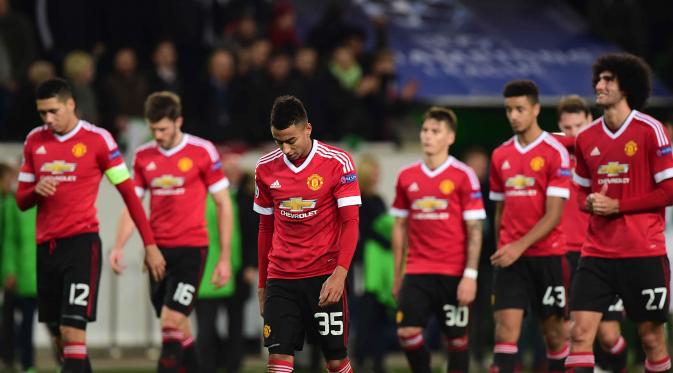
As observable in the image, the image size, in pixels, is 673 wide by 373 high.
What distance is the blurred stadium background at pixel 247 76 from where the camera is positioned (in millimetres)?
17719

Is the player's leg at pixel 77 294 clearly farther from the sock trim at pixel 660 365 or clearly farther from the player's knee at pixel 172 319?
the sock trim at pixel 660 365

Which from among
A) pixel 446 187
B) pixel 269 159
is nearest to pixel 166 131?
pixel 446 187

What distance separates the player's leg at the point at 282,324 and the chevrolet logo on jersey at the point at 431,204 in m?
2.67

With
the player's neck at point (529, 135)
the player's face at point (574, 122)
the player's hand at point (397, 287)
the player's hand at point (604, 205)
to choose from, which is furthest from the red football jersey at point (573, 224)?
the player's hand at point (604, 205)

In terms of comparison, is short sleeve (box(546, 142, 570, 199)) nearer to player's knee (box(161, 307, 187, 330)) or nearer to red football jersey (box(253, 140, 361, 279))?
red football jersey (box(253, 140, 361, 279))

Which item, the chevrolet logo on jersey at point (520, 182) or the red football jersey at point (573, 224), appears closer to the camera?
the chevrolet logo on jersey at point (520, 182)

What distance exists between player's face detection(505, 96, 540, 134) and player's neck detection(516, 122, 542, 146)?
2.0 inches

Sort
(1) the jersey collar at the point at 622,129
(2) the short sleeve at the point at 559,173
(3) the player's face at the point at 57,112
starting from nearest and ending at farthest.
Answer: (1) the jersey collar at the point at 622,129 < (3) the player's face at the point at 57,112 < (2) the short sleeve at the point at 559,173

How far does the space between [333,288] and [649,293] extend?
99.3 inches

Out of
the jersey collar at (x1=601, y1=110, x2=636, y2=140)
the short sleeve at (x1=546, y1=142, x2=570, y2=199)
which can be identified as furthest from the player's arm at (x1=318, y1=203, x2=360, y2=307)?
the short sleeve at (x1=546, y1=142, x2=570, y2=199)

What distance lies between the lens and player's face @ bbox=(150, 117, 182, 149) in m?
12.6

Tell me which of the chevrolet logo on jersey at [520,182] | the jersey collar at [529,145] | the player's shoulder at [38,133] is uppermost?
the player's shoulder at [38,133]

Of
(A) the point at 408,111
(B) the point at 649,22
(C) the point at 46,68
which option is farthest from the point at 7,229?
(B) the point at 649,22

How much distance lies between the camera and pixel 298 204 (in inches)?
397
